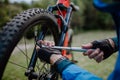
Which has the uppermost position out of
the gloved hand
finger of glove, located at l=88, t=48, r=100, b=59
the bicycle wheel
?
the bicycle wheel

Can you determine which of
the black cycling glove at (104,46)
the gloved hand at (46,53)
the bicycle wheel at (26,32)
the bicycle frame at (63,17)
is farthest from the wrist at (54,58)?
the bicycle frame at (63,17)

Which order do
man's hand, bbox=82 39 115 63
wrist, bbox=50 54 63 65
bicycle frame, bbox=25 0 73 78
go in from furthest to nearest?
bicycle frame, bbox=25 0 73 78
man's hand, bbox=82 39 115 63
wrist, bbox=50 54 63 65

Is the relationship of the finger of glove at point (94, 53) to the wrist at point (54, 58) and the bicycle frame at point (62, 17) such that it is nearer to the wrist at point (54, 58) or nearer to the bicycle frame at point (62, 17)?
the wrist at point (54, 58)

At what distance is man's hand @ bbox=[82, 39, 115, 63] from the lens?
196cm

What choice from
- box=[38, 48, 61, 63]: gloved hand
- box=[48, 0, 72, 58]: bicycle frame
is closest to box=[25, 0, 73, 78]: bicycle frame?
box=[48, 0, 72, 58]: bicycle frame

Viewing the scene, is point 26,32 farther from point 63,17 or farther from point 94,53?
point 63,17

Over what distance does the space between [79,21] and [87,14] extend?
2279mm

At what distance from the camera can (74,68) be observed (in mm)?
1756

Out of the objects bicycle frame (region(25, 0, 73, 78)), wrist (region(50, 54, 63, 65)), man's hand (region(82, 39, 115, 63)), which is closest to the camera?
wrist (region(50, 54, 63, 65))

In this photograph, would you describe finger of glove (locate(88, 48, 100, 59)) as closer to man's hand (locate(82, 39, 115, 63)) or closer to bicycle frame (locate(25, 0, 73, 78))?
man's hand (locate(82, 39, 115, 63))

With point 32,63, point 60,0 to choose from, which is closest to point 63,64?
point 32,63

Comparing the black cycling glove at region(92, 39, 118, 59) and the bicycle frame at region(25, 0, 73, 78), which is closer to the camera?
the black cycling glove at region(92, 39, 118, 59)

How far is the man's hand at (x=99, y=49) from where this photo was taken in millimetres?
1957

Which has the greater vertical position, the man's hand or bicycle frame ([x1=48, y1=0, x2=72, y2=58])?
bicycle frame ([x1=48, y1=0, x2=72, y2=58])
